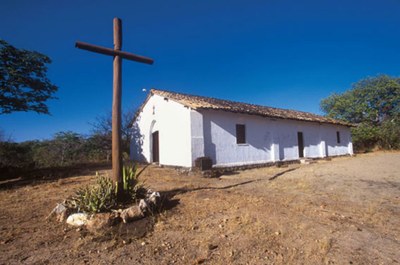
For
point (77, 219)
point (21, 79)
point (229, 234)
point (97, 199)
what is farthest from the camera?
point (21, 79)

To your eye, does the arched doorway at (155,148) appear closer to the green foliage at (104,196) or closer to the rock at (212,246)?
the green foliage at (104,196)

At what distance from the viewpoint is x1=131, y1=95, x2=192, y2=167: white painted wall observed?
10.4m

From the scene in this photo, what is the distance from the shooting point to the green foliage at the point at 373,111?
24.2 meters

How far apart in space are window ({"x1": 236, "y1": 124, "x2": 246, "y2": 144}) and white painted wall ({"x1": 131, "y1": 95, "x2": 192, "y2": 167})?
3.18 m

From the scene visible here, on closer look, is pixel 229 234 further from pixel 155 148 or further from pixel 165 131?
pixel 155 148

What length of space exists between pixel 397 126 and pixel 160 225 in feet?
102

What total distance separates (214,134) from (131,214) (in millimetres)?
7242

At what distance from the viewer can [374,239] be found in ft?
10.5

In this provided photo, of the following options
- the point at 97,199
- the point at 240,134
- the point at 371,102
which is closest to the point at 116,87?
the point at 97,199

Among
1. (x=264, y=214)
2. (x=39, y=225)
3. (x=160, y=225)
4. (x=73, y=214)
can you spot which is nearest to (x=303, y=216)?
(x=264, y=214)

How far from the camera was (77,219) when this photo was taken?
12.7 ft

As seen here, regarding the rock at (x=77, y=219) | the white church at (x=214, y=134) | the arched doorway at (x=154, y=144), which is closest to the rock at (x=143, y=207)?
the rock at (x=77, y=219)

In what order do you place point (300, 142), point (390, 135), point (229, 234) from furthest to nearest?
point (390, 135) → point (300, 142) → point (229, 234)

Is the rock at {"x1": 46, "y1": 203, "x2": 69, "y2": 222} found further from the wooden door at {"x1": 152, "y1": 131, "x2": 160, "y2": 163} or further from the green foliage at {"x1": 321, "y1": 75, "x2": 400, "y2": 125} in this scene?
the green foliage at {"x1": 321, "y1": 75, "x2": 400, "y2": 125}
